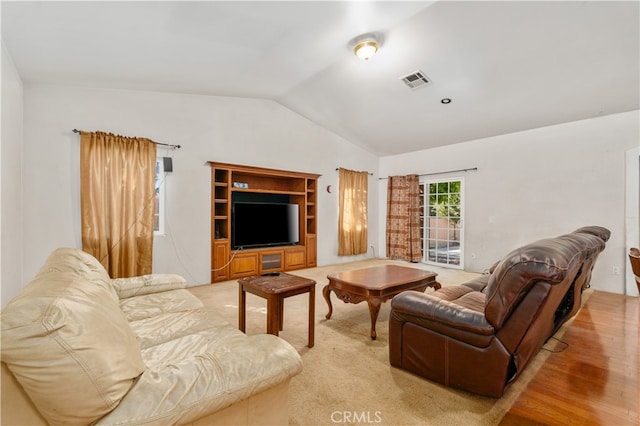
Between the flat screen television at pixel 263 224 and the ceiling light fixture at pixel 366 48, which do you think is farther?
the flat screen television at pixel 263 224

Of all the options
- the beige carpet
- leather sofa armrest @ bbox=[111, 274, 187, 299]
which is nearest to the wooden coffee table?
the beige carpet

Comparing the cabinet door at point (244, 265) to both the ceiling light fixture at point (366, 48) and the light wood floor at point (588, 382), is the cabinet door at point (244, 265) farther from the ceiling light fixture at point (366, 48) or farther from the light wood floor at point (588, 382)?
the light wood floor at point (588, 382)

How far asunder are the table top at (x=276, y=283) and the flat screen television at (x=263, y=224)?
240cm

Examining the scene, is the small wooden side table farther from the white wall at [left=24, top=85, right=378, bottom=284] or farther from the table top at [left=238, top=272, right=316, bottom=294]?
the white wall at [left=24, top=85, right=378, bottom=284]

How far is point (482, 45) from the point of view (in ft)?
10.4

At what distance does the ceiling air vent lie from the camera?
3.82 meters

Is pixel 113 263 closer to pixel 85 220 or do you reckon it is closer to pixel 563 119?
pixel 85 220

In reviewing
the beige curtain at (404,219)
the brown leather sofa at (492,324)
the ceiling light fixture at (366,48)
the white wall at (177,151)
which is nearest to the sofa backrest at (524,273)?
the brown leather sofa at (492,324)

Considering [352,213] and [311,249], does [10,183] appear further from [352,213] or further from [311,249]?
[352,213]

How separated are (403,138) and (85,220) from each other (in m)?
5.25

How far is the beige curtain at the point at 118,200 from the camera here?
3.62m

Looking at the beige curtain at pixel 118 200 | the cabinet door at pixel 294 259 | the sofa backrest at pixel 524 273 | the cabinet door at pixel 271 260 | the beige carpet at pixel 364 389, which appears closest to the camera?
the sofa backrest at pixel 524 273

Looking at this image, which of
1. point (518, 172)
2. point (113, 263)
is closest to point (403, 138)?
point (518, 172)

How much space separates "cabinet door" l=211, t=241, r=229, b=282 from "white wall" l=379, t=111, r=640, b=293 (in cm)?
437
